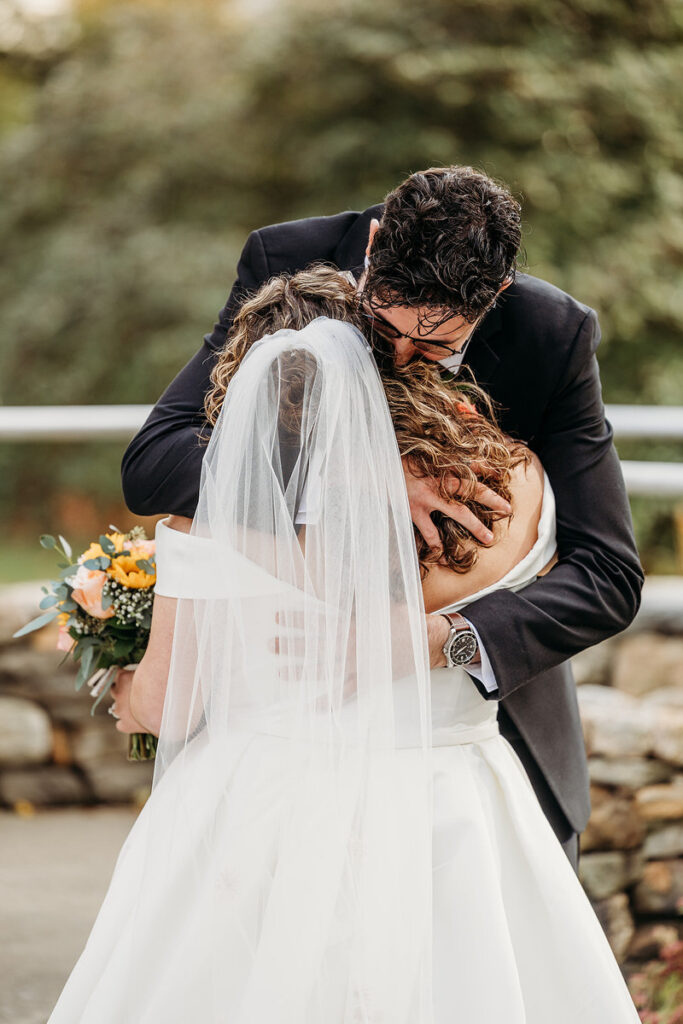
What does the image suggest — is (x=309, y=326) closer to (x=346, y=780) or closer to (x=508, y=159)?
(x=346, y=780)

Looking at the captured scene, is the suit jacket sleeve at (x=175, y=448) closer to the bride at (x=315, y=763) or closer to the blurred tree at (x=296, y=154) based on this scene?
the bride at (x=315, y=763)

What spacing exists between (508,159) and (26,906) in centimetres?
766

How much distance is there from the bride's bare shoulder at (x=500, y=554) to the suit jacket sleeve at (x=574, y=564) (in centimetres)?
4

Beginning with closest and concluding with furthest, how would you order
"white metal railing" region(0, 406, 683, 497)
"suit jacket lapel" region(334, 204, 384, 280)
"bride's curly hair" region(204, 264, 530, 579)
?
"bride's curly hair" region(204, 264, 530, 579) < "suit jacket lapel" region(334, 204, 384, 280) < "white metal railing" region(0, 406, 683, 497)

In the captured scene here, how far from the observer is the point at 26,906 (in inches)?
126

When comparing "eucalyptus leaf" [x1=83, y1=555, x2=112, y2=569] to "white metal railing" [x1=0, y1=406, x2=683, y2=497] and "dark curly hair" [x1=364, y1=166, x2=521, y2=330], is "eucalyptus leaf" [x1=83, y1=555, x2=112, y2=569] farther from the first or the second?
"white metal railing" [x1=0, y1=406, x2=683, y2=497]

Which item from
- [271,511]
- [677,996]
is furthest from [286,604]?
[677,996]

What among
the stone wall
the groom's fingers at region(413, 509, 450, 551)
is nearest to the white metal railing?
the stone wall

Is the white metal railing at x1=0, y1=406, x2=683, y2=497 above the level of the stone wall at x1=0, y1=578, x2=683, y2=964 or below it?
above

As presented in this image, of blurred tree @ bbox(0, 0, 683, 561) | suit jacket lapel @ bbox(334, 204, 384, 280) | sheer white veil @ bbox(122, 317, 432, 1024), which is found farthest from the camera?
blurred tree @ bbox(0, 0, 683, 561)

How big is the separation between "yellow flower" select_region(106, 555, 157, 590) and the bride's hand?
208 millimetres

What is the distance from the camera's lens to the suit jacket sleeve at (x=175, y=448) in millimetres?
1800

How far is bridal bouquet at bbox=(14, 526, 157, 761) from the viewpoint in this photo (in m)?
2.06

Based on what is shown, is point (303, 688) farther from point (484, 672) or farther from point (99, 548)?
point (99, 548)
